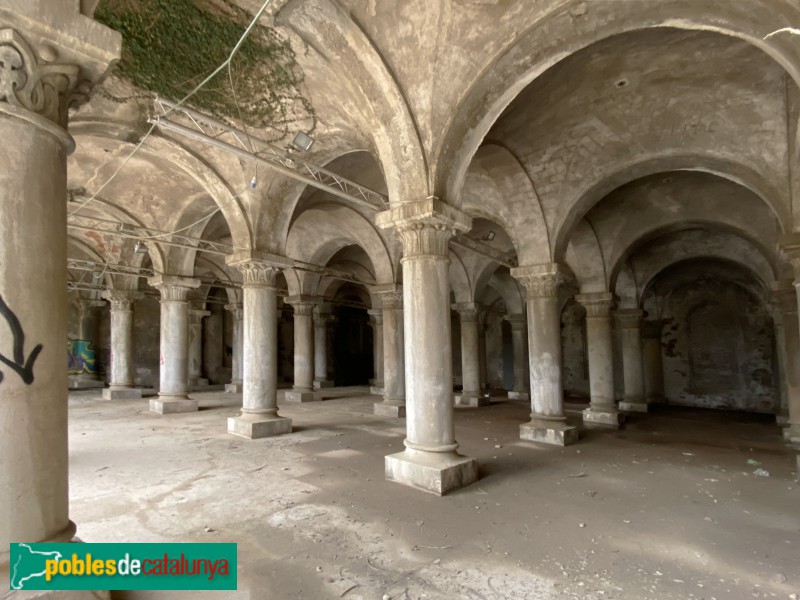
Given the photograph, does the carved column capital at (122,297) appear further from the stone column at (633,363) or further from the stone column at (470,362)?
the stone column at (633,363)

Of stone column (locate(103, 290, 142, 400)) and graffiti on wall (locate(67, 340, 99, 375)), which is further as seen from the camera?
graffiti on wall (locate(67, 340, 99, 375))

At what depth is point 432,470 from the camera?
17.9 feet

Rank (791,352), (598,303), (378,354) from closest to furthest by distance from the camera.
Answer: (791,352) < (598,303) < (378,354)

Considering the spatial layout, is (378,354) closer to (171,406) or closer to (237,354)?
(237,354)

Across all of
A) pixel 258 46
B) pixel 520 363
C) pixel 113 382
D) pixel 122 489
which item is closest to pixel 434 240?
pixel 258 46

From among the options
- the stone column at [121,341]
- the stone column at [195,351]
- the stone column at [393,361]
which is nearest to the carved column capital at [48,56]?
the stone column at [393,361]

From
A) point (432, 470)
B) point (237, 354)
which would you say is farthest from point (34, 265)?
point (237, 354)

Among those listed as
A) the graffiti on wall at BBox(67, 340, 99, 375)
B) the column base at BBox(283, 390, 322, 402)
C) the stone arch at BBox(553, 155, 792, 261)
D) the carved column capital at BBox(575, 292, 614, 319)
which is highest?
the stone arch at BBox(553, 155, 792, 261)

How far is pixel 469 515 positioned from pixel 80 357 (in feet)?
74.2

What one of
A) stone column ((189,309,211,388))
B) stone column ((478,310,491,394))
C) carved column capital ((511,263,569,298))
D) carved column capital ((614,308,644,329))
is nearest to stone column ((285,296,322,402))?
stone column ((478,310,491,394))

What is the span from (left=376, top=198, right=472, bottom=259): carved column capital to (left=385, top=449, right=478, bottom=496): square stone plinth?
9.04 feet

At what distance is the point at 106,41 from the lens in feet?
9.20

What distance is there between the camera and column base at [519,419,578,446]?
861 centimetres

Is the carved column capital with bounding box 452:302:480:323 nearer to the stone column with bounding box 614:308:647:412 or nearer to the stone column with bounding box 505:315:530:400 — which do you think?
the stone column with bounding box 505:315:530:400
